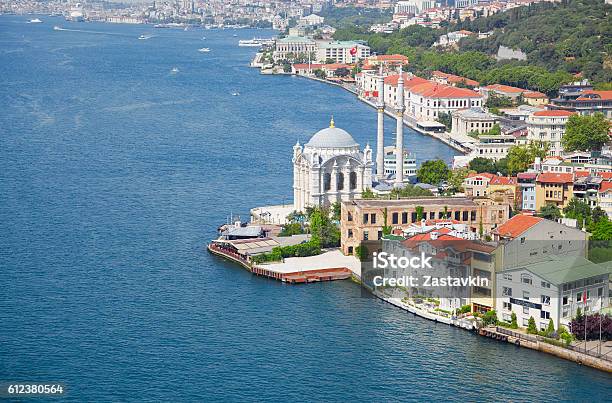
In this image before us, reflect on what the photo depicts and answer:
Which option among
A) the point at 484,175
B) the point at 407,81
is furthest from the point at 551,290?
the point at 407,81

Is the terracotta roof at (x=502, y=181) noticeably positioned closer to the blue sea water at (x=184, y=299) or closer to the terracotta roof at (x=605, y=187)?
the terracotta roof at (x=605, y=187)

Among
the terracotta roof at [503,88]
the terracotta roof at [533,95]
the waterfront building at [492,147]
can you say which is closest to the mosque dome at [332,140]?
the waterfront building at [492,147]

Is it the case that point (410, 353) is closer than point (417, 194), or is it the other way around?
point (410, 353)

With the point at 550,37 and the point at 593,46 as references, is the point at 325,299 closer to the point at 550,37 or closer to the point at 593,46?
the point at 593,46

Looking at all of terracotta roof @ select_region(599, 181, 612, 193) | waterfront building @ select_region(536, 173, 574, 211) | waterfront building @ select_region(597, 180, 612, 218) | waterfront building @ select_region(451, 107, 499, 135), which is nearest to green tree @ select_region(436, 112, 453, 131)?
waterfront building @ select_region(451, 107, 499, 135)

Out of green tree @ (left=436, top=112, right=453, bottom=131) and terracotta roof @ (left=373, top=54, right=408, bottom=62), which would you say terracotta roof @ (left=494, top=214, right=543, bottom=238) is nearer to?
green tree @ (left=436, top=112, right=453, bottom=131)

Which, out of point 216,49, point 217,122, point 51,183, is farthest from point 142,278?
point 216,49
